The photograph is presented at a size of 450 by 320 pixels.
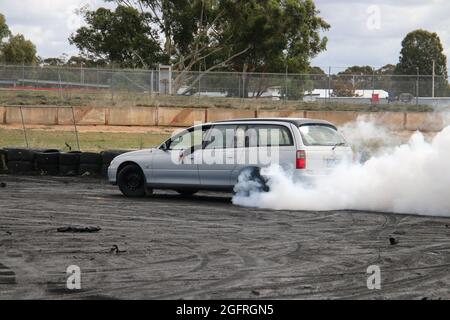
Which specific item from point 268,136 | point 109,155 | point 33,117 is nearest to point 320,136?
point 268,136

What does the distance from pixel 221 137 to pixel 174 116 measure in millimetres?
18833

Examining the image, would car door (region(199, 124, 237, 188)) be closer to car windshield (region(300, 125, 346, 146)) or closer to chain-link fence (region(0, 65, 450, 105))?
car windshield (region(300, 125, 346, 146))

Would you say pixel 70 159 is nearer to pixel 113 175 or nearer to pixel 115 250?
pixel 113 175

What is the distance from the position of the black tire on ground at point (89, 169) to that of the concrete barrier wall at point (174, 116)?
43.4 feet

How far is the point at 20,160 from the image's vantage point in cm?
1950

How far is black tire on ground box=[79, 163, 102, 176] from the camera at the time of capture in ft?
61.9

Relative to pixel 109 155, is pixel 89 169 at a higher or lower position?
lower

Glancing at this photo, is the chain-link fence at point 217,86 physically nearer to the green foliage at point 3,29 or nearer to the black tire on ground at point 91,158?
the black tire on ground at point 91,158

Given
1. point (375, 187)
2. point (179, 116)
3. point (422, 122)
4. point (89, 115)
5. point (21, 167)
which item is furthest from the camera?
point (179, 116)

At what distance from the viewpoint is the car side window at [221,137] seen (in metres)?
14.2

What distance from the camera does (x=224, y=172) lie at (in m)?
14.1

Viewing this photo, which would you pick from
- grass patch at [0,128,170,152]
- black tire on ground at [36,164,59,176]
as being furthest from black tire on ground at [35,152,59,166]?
grass patch at [0,128,170,152]

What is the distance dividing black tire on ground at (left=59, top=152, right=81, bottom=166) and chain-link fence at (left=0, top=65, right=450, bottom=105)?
17260mm

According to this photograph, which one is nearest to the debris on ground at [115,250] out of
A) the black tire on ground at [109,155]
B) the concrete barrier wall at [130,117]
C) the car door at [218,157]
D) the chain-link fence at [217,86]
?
the car door at [218,157]
